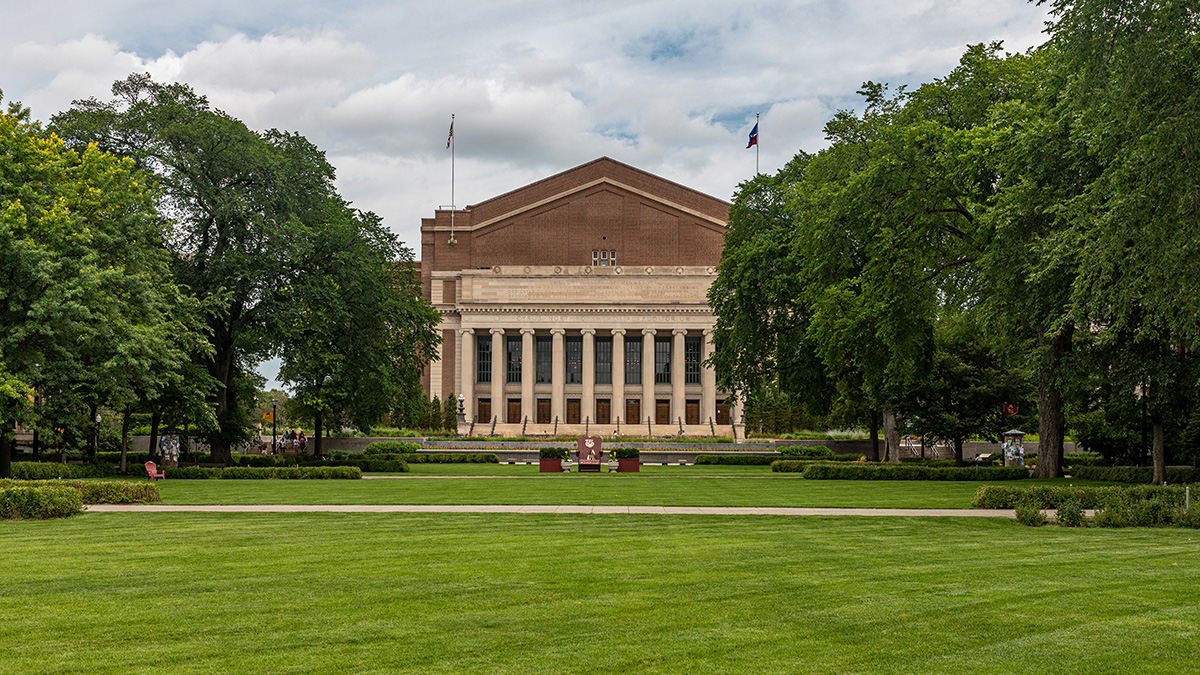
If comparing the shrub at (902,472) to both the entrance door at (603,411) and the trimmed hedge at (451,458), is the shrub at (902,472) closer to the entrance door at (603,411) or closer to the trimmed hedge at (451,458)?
the trimmed hedge at (451,458)

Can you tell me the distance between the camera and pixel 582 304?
86.7 meters

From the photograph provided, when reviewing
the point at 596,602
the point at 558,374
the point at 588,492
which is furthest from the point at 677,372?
the point at 596,602

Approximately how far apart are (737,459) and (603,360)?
38.0m

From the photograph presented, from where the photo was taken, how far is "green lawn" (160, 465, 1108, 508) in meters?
22.2

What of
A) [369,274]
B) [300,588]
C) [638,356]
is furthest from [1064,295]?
[638,356]

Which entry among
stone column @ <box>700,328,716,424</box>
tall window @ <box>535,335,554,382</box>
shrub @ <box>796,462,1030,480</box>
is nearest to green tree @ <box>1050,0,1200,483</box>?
shrub @ <box>796,462,1030,480</box>

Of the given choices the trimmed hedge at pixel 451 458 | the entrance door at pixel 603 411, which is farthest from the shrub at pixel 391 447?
the entrance door at pixel 603 411

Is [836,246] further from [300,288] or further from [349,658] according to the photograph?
[349,658]

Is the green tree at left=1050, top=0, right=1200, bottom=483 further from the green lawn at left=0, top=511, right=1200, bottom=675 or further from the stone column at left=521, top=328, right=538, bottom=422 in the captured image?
the stone column at left=521, top=328, right=538, bottom=422

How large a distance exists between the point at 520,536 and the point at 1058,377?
2016cm

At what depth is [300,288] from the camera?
38219mm

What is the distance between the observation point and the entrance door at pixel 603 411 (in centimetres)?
8830

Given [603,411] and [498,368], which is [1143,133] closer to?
[498,368]

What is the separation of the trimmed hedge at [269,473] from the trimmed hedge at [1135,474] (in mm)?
25036
